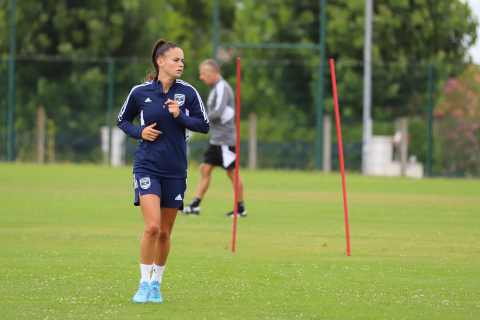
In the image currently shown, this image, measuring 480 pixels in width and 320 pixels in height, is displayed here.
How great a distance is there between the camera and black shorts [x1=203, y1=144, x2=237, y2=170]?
1127 centimetres

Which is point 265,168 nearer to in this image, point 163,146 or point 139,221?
point 139,221

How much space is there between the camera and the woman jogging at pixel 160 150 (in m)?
5.48

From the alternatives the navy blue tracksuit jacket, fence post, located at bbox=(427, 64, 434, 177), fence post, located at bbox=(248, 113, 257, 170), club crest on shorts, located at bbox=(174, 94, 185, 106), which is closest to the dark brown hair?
the navy blue tracksuit jacket

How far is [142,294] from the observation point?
5410 mm

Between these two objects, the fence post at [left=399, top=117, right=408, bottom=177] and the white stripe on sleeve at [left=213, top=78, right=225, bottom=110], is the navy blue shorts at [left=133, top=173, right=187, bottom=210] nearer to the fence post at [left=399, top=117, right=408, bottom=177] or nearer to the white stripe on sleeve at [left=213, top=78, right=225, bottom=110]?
the white stripe on sleeve at [left=213, top=78, right=225, bottom=110]

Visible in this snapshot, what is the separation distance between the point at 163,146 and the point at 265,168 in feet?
58.6

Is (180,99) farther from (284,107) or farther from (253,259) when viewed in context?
(284,107)

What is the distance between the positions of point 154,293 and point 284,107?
61.8 ft

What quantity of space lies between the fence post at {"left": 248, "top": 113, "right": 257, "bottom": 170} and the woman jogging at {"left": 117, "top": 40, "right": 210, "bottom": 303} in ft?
56.7

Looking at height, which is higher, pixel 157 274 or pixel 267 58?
pixel 267 58

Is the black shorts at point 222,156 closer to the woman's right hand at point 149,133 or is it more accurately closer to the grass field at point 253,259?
the grass field at point 253,259

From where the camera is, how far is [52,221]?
9.97 metres

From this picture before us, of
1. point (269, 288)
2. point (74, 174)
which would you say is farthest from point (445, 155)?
point (269, 288)

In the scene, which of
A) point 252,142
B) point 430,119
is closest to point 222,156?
point 252,142
